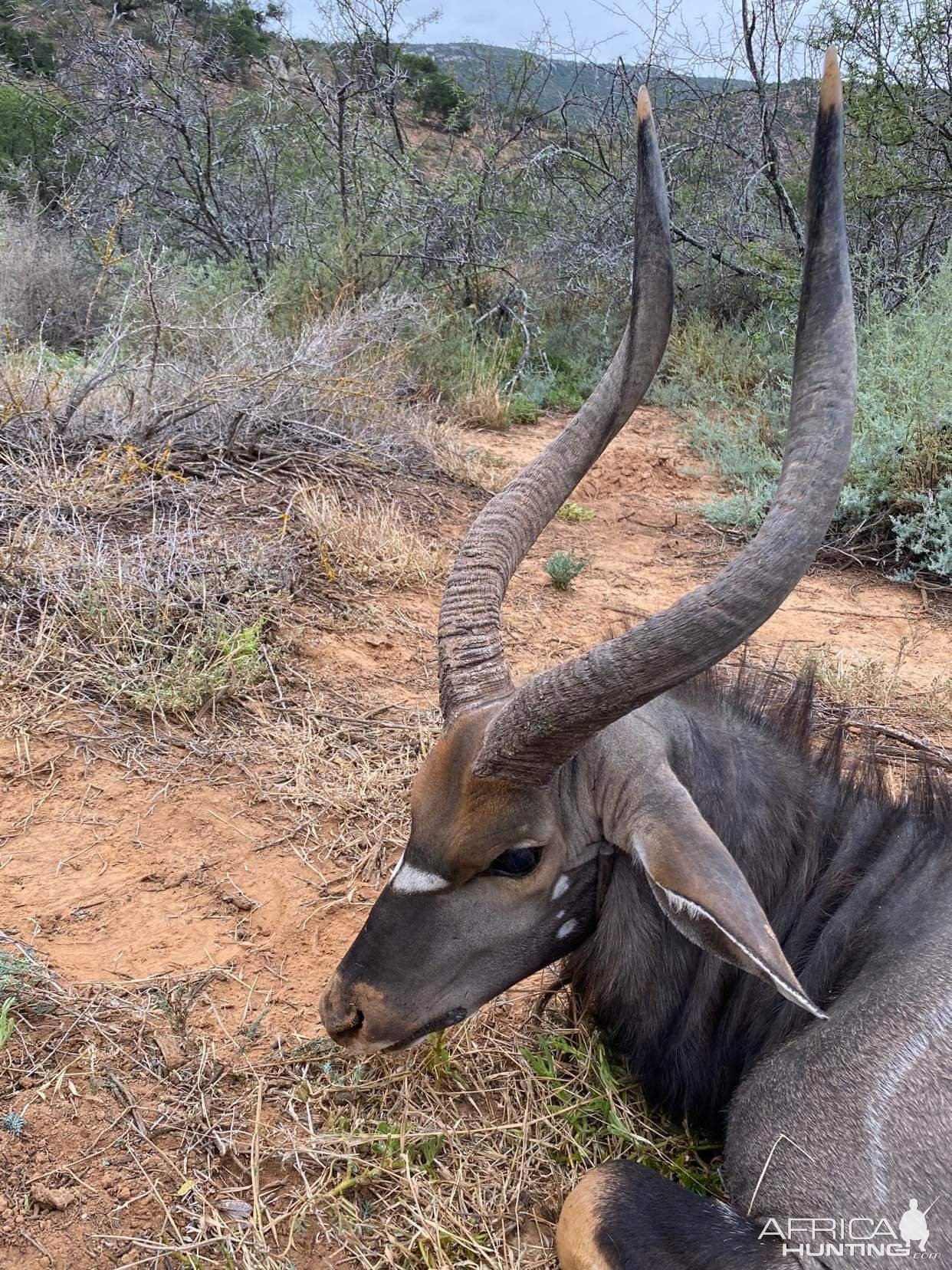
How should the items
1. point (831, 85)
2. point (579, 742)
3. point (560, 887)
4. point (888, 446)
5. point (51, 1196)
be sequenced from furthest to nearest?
1. point (888, 446)
2. point (560, 887)
3. point (51, 1196)
4. point (579, 742)
5. point (831, 85)

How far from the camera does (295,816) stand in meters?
3.85

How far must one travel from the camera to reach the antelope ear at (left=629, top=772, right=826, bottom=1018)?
1827 millimetres

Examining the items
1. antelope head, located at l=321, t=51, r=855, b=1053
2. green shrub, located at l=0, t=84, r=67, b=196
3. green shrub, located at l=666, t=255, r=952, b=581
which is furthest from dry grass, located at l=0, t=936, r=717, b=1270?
green shrub, located at l=0, t=84, r=67, b=196

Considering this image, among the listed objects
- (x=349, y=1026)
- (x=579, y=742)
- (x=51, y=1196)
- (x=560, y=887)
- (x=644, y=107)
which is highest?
(x=644, y=107)

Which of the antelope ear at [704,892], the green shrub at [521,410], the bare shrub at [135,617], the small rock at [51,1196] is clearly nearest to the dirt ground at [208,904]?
the small rock at [51,1196]

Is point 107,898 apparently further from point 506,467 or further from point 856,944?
point 506,467

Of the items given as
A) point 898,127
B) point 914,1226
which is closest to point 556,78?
point 898,127

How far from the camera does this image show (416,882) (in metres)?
2.44

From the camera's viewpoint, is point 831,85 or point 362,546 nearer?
point 831,85

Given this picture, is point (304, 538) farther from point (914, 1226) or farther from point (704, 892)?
point (914, 1226)

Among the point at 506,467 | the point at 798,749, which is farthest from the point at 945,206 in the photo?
the point at 798,749

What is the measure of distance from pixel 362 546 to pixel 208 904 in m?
2.71

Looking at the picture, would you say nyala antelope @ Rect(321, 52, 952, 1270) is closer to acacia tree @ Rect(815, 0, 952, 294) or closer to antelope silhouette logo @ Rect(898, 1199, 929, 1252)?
antelope silhouette logo @ Rect(898, 1199, 929, 1252)

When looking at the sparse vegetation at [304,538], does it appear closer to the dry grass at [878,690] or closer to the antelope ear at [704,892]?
the dry grass at [878,690]
